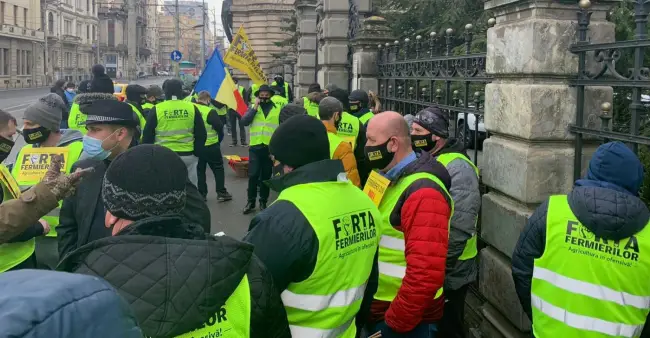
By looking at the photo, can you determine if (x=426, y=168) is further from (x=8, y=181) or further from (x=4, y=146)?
(x=4, y=146)

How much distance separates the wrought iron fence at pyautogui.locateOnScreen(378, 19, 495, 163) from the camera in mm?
5262

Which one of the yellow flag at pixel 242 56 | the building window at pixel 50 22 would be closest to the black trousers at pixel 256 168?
the yellow flag at pixel 242 56

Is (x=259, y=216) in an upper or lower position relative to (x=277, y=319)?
upper

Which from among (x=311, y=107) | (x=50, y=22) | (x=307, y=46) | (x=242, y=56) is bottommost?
(x=311, y=107)

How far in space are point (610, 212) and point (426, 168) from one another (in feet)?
3.23

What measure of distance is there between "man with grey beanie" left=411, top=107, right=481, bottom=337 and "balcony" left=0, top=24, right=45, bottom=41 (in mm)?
60794

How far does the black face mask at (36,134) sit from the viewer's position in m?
4.40

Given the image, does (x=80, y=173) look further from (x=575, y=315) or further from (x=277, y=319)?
(x=575, y=315)

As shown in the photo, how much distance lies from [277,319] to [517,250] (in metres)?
1.42

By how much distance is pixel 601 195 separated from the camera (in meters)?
2.65

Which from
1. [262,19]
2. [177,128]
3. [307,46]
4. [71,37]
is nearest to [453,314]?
[177,128]

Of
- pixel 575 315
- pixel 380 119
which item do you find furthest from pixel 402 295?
pixel 380 119

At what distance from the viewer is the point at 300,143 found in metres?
2.78

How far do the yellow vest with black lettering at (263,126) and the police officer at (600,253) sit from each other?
22.2ft
